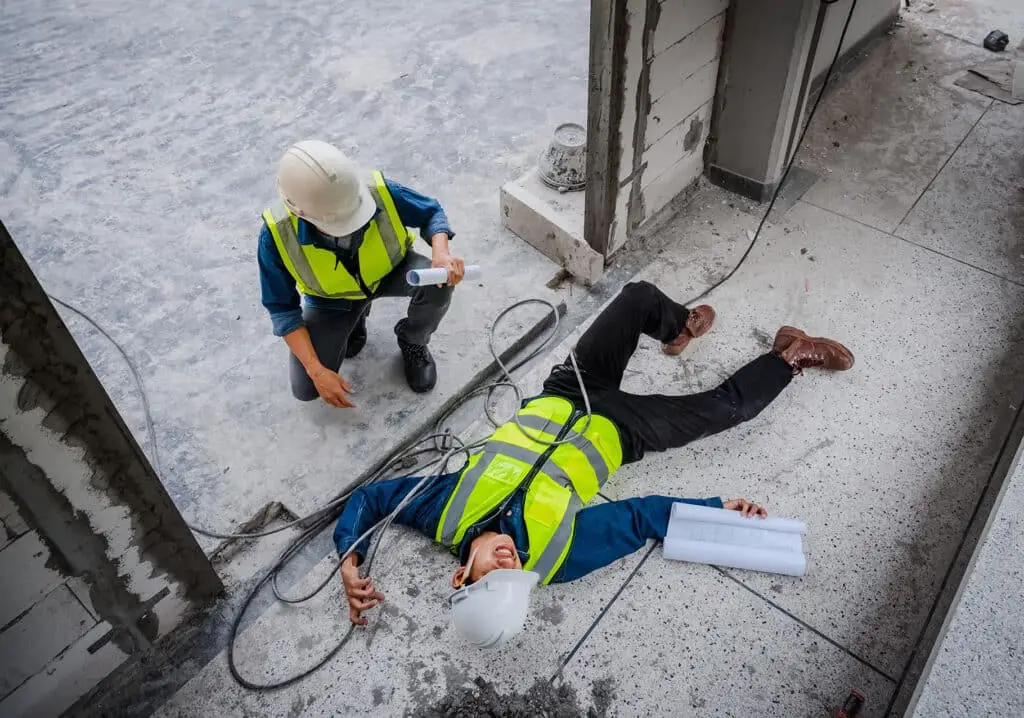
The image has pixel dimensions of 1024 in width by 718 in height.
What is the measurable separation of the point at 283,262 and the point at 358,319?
0.48 metres

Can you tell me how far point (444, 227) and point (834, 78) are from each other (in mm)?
2939

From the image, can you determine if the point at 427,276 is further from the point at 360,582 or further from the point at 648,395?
the point at 360,582

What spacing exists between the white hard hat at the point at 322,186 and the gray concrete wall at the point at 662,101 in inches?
45.2

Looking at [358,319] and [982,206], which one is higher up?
[358,319]

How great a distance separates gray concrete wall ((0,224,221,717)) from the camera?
5.08 feet

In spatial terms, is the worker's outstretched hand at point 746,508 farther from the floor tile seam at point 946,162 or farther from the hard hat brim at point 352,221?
the floor tile seam at point 946,162

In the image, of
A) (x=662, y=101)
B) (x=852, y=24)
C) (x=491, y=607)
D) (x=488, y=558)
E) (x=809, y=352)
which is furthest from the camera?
(x=852, y=24)

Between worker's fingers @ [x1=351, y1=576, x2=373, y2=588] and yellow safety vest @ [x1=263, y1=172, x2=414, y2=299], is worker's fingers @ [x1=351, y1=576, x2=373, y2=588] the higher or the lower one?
the lower one

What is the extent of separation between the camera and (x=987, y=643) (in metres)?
1.74

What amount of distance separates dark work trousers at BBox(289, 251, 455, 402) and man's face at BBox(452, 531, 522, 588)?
105 cm

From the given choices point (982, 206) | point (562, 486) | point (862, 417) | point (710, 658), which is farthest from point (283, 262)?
point (982, 206)

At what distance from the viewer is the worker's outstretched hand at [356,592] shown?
2.15 m

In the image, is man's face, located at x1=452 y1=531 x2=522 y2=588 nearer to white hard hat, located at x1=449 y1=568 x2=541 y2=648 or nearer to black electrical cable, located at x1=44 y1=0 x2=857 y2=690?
white hard hat, located at x1=449 y1=568 x2=541 y2=648

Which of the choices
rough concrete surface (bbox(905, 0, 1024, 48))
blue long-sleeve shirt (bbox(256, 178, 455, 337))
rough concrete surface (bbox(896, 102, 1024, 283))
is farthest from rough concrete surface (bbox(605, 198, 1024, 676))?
rough concrete surface (bbox(905, 0, 1024, 48))
